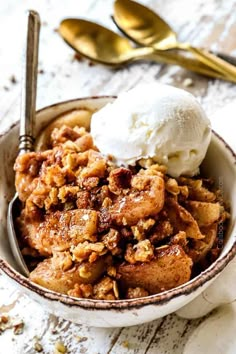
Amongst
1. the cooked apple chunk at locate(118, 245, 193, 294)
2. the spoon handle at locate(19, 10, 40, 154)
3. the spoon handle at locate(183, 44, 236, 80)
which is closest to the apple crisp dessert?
the cooked apple chunk at locate(118, 245, 193, 294)

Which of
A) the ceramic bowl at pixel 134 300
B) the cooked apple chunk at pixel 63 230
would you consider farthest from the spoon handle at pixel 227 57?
the cooked apple chunk at pixel 63 230

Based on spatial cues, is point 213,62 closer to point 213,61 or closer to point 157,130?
point 213,61

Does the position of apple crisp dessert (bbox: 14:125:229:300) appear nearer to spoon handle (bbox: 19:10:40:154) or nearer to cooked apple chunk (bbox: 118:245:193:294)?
cooked apple chunk (bbox: 118:245:193:294)

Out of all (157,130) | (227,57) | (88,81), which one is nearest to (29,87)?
(157,130)

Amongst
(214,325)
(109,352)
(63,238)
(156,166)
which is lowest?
(109,352)

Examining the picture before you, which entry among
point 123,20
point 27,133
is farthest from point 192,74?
point 27,133

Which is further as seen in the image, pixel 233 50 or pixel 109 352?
pixel 233 50

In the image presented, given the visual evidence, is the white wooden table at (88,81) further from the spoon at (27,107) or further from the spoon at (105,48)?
the spoon at (27,107)

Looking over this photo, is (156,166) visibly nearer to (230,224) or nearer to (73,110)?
(230,224)
